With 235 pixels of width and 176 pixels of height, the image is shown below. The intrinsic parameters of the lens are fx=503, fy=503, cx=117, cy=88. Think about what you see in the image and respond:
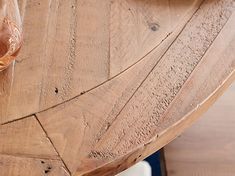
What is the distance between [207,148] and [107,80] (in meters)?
0.37

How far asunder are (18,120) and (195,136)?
458 millimetres

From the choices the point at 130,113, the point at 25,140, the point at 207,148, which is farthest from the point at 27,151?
the point at 207,148

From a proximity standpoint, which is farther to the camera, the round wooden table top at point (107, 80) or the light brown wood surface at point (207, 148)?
the light brown wood surface at point (207, 148)

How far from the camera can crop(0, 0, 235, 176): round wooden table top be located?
1.94 feet

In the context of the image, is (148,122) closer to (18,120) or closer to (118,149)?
(118,149)

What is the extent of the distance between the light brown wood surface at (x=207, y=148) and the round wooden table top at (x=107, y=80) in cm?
31

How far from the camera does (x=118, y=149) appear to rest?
59cm

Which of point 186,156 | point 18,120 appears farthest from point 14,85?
point 186,156

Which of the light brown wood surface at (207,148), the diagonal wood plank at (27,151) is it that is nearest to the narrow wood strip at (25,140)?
the diagonal wood plank at (27,151)

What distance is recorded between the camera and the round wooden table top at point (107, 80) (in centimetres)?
59

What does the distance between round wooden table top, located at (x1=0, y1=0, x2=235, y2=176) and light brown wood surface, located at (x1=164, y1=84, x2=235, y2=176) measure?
0.31 meters

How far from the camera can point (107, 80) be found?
66 centimetres

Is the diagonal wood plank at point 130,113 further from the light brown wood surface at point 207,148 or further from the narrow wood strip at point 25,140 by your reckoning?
the light brown wood surface at point 207,148

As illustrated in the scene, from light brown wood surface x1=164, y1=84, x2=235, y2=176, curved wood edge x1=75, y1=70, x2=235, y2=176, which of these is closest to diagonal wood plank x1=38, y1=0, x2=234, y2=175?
curved wood edge x1=75, y1=70, x2=235, y2=176
